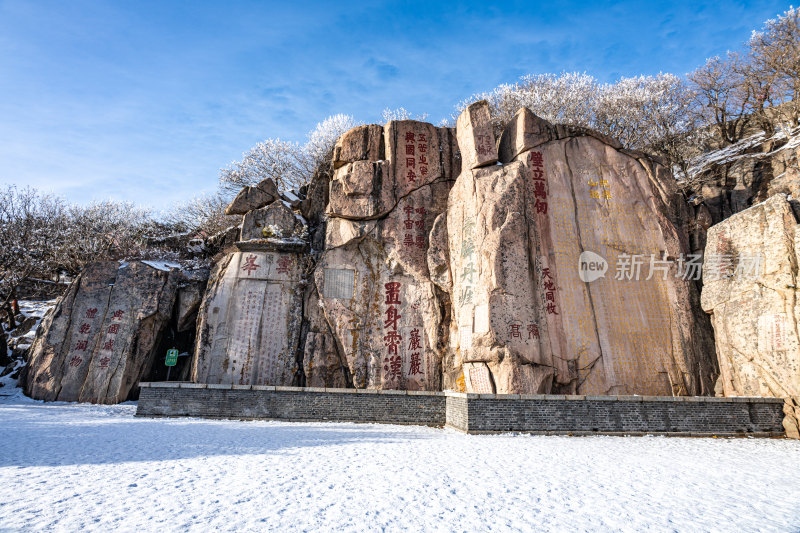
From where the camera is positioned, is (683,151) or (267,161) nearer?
(683,151)

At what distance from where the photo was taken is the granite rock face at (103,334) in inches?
446

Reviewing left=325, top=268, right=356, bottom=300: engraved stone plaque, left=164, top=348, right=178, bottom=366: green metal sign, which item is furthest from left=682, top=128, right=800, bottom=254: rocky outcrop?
left=164, top=348, right=178, bottom=366: green metal sign

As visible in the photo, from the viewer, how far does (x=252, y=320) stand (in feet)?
37.3

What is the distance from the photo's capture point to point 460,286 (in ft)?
32.2

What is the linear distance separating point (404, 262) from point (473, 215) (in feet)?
7.58

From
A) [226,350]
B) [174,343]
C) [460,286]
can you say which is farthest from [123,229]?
[460,286]

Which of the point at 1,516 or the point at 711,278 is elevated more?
the point at 711,278

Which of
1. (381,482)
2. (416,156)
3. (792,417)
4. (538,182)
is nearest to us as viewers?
(381,482)

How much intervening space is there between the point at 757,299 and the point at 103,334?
1500 cm

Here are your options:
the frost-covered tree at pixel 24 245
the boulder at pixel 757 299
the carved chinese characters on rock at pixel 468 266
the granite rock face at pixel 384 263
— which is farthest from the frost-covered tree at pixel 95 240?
the boulder at pixel 757 299

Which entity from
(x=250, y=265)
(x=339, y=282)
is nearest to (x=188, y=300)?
(x=250, y=265)

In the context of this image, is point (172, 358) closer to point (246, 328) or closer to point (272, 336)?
point (246, 328)

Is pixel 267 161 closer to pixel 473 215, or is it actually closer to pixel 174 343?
pixel 174 343

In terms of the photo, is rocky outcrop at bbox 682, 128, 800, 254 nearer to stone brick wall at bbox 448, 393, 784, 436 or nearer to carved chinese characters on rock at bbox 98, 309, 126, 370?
stone brick wall at bbox 448, 393, 784, 436
